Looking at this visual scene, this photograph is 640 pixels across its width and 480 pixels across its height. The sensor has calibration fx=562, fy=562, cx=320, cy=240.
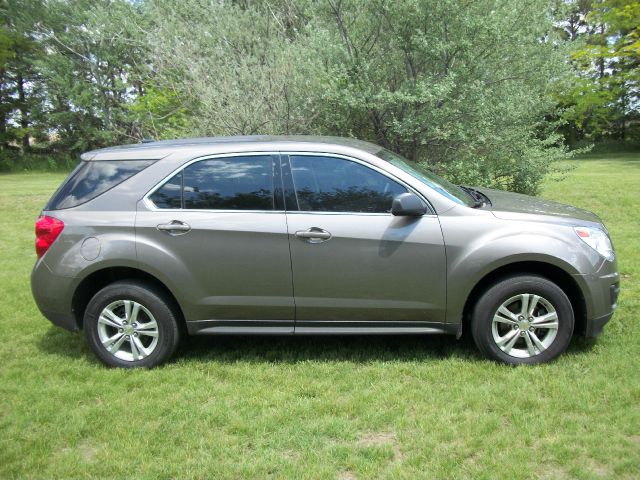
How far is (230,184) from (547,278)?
8.24 feet

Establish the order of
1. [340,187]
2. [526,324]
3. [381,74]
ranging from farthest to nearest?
[381,74] → [340,187] → [526,324]

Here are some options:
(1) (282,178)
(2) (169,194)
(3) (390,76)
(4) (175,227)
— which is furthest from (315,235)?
(3) (390,76)

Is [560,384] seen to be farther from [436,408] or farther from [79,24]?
[79,24]

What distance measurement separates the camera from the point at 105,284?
455 centimetres

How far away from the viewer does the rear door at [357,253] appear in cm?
407

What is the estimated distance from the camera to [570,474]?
2.93 m

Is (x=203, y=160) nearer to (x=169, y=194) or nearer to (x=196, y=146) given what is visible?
(x=196, y=146)

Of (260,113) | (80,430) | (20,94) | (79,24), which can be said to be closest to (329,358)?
(80,430)

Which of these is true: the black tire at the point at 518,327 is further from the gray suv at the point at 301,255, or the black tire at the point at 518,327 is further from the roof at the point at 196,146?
the roof at the point at 196,146

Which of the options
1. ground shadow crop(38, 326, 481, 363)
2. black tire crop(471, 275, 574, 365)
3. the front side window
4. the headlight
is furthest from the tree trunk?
the headlight

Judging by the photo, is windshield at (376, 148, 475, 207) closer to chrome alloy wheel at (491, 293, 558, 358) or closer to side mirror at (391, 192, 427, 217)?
side mirror at (391, 192, 427, 217)

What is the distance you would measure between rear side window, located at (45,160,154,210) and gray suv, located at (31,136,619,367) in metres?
0.01

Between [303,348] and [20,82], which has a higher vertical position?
[20,82]

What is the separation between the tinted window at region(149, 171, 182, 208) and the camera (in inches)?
169
